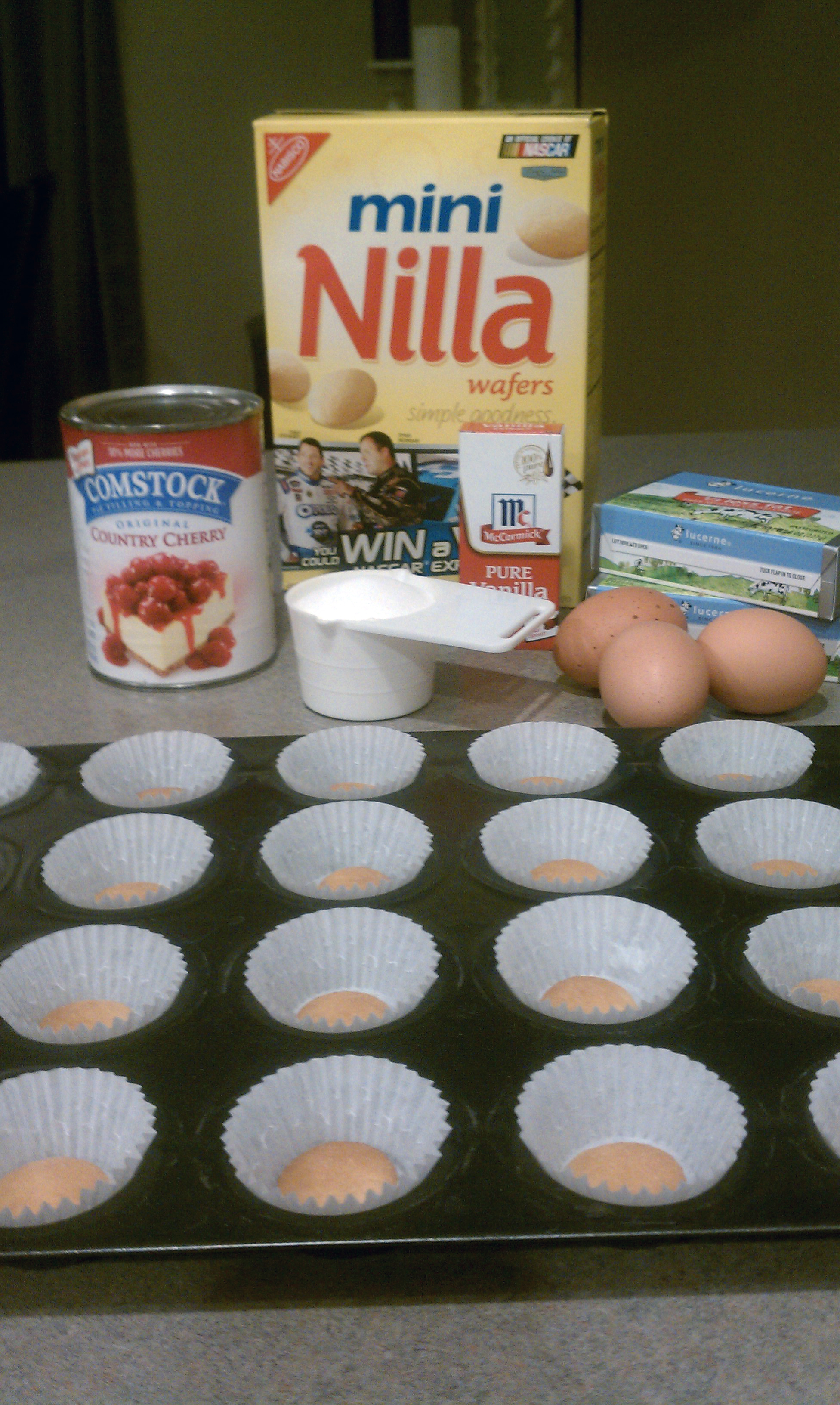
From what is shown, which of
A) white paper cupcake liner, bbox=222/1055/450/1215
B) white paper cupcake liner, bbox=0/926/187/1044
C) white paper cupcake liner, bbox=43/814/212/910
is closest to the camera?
white paper cupcake liner, bbox=222/1055/450/1215

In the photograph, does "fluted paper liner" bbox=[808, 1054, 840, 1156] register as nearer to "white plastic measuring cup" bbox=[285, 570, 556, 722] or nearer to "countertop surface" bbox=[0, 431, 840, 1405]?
"countertop surface" bbox=[0, 431, 840, 1405]

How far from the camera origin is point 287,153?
1124 mm

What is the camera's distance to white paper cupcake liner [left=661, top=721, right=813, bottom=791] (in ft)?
3.17

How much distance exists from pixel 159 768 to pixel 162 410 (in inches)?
13.9

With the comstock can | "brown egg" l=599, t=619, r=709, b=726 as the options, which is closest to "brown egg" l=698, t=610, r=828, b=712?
"brown egg" l=599, t=619, r=709, b=726

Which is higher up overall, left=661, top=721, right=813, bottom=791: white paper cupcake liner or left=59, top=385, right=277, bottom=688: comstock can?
left=59, top=385, right=277, bottom=688: comstock can

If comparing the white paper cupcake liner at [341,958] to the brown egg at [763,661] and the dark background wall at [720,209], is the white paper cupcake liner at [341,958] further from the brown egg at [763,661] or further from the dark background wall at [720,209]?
the dark background wall at [720,209]

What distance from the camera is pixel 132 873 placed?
34.2 inches

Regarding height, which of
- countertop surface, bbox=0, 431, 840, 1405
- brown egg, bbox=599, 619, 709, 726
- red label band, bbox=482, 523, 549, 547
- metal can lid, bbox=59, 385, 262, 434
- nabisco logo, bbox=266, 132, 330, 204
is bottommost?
countertop surface, bbox=0, 431, 840, 1405

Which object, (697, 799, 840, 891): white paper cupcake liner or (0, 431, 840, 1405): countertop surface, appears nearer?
(0, 431, 840, 1405): countertop surface

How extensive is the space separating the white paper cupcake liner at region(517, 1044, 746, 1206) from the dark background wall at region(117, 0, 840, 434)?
2812 millimetres

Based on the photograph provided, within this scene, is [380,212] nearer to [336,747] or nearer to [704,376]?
[336,747]

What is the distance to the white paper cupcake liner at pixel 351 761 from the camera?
3.12 ft

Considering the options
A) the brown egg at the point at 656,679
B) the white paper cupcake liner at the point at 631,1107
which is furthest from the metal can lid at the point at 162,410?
the white paper cupcake liner at the point at 631,1107
